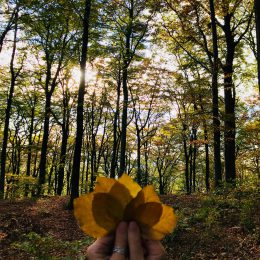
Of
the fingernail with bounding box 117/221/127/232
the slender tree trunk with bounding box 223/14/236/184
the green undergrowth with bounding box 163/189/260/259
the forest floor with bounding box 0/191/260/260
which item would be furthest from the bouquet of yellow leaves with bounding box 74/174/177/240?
the slender tree trunk with bounding box 223/14/236/184

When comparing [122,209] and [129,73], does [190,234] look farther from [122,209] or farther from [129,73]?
[129,73]

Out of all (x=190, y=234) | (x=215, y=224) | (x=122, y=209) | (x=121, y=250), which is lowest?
(x=190, y=234)

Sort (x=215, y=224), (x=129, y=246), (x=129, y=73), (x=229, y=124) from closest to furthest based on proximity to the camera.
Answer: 1. (x=129, y=246)
2. (x=215, y=224)
3. (x=229, y=124)
4. (x=129, y=73)

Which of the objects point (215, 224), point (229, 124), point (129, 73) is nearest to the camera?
point (215, 224)

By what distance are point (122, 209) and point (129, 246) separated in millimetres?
100

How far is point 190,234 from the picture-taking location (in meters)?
8.73

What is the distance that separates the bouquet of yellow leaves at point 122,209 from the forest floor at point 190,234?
20.6 ft

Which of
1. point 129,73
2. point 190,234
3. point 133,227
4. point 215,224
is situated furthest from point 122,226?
point 129,73

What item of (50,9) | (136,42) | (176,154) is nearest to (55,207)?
(50,9)

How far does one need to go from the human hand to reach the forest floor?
6206 mm

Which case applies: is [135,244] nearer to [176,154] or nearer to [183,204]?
[183,204]

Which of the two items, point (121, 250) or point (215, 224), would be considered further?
point (215, 224)

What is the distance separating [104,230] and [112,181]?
15 cm

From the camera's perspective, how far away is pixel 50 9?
16.0 metres
